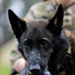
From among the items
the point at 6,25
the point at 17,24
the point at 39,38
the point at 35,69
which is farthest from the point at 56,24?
the point at 6,25

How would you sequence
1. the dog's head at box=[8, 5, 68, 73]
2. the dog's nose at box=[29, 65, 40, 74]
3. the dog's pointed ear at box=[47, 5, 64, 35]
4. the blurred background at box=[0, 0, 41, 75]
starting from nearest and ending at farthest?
the dog's nose at box=[29, 65, 40, 74]
the dog's head at box=[8, 5, 68, 73]
the dog's pointed ear at box=[47, 5, 64, 35]
the blurred background at box=[0, 0, 41, 75]

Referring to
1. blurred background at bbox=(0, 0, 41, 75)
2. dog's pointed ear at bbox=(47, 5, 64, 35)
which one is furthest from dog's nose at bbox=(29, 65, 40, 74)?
blurred background at bbox=(0, 0, 41, 75)

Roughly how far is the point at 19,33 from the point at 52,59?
17.1 inches

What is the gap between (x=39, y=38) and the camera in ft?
14.2

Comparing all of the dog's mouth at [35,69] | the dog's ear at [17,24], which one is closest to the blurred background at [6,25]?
the dog's ear at [17,24]

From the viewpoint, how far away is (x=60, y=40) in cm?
447

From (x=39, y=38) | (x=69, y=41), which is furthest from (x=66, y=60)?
(x=39, y=38)

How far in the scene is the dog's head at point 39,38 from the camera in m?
4.25

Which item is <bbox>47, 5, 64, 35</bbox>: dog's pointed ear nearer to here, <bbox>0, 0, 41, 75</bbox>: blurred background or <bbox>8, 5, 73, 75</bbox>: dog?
<bbox>8, 5, 73, 75</bbox>: dog

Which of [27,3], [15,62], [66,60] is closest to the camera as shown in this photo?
[66,60]

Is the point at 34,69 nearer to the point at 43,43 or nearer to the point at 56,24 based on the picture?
the point at 43,43

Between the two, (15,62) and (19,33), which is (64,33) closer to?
(19,33)

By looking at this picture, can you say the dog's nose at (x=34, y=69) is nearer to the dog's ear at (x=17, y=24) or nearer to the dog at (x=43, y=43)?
the dog at (x=43, y=43)

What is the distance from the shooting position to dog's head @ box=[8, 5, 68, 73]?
14.0 ft
